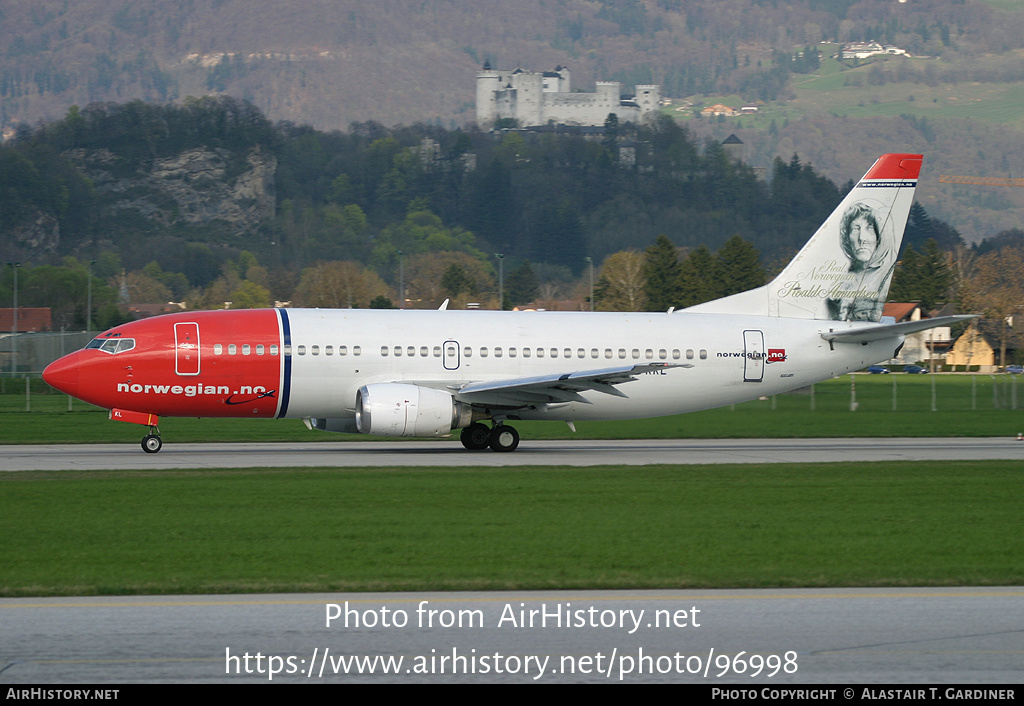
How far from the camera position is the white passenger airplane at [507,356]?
30.2m

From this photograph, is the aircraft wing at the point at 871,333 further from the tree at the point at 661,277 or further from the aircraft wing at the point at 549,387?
the tree at the point at 661,277

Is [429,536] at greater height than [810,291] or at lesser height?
lesser

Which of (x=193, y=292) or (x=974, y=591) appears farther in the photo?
(x=193, y=292)

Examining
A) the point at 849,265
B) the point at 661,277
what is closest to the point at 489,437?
the point at 849,265

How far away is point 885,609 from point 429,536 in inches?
261

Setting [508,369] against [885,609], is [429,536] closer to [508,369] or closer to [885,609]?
[885,609]

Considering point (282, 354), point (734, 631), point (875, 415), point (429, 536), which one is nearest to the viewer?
point (734, 631)

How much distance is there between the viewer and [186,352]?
30125 millimetres

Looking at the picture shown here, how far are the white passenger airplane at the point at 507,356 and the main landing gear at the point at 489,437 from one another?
0.04 m

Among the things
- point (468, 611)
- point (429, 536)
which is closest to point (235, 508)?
point (429, 536)

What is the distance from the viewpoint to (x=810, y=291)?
35062 millimetres

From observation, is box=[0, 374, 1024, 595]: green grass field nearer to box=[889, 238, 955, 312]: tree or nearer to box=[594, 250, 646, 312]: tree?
box=[594, 250, 646, 312]: tree

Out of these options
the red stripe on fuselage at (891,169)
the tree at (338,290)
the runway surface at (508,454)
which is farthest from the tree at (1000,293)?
the runway surface at (508,454)

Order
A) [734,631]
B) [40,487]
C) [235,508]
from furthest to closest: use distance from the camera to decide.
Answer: [40,487] → [235,508] → [734,631]
